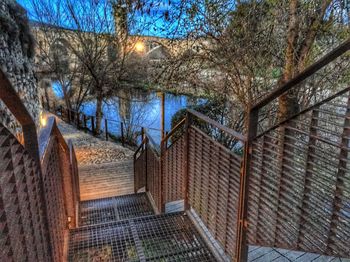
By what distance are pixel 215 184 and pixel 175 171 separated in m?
0.86

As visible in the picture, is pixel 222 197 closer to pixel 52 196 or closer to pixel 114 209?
pixel 52 196

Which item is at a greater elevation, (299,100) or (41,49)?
→ (41,49)

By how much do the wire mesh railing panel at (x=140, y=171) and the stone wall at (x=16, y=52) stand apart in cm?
200

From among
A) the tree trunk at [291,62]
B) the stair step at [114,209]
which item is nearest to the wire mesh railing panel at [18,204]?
the stair step at [114,209]

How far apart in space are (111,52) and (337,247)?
359 inches

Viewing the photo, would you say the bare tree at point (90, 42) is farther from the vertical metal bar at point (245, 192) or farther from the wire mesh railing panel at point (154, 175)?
the vertical metal bar at point (245, 192)

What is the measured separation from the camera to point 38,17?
884 centimetres

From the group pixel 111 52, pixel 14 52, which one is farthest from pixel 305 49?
pixel 111 52

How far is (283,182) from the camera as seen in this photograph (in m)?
1.34

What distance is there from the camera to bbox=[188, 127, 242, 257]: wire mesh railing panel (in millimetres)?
1724

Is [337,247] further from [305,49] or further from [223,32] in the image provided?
[223,32]

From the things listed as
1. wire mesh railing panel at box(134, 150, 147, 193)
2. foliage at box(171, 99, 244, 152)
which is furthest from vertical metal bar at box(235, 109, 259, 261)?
foliage at box(171, 99, 244, 152)

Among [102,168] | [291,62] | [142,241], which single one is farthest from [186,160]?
[102,168]

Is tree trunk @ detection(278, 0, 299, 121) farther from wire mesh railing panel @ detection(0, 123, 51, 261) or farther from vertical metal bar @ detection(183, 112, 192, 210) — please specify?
wire mesh railing panel @ detection(0, 123, 51, 261)
